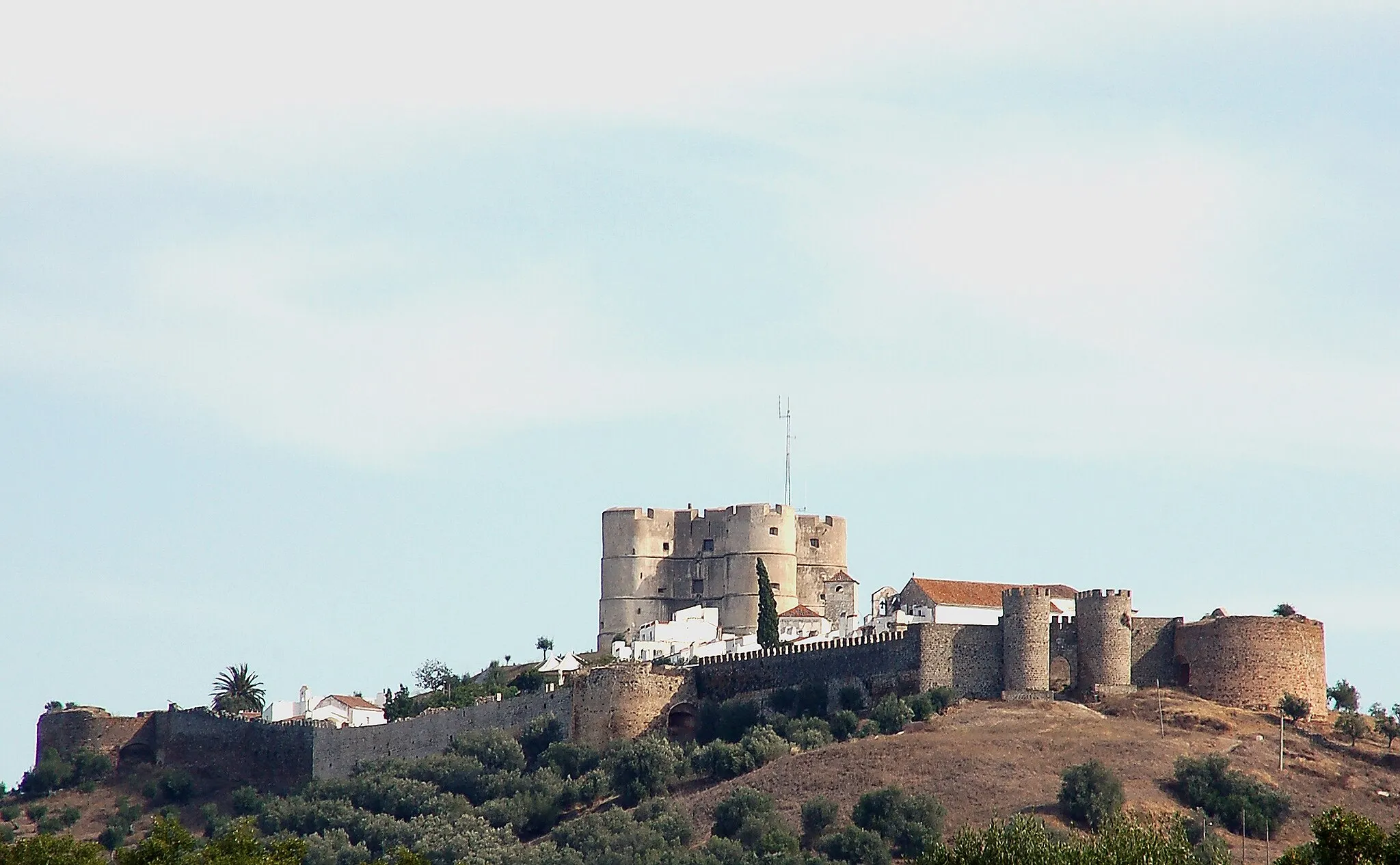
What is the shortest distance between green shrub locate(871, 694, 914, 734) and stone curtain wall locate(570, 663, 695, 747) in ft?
27.0

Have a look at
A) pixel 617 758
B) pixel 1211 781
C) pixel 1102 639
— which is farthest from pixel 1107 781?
pixel 617 758

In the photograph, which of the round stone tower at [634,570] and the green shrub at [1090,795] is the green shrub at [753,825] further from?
the round stone tower at [634,570]

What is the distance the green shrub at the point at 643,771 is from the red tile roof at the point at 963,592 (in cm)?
1024

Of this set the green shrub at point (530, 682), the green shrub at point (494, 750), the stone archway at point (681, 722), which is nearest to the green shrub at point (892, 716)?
the stone archway at point (681, 722)

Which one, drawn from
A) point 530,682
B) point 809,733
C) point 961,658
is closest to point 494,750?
point 530,682

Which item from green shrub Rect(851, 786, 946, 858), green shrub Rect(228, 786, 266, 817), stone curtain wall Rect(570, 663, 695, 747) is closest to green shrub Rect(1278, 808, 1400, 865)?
green shrub Rect(851, 786, 946, 858)

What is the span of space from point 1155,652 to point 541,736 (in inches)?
722

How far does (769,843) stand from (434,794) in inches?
584

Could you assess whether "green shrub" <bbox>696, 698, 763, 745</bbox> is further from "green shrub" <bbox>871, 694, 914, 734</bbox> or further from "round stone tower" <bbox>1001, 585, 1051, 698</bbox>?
"round stone tower" <bbox>1001, 585, 1051, 698</bbox>

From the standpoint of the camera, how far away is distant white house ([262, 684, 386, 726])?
9569cm

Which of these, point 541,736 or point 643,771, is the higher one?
point 541,736

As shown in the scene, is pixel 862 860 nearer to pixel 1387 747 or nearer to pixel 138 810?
pixel 1387 747

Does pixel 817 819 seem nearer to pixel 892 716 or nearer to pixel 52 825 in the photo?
pixel 892 716

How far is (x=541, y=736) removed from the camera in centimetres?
8100
